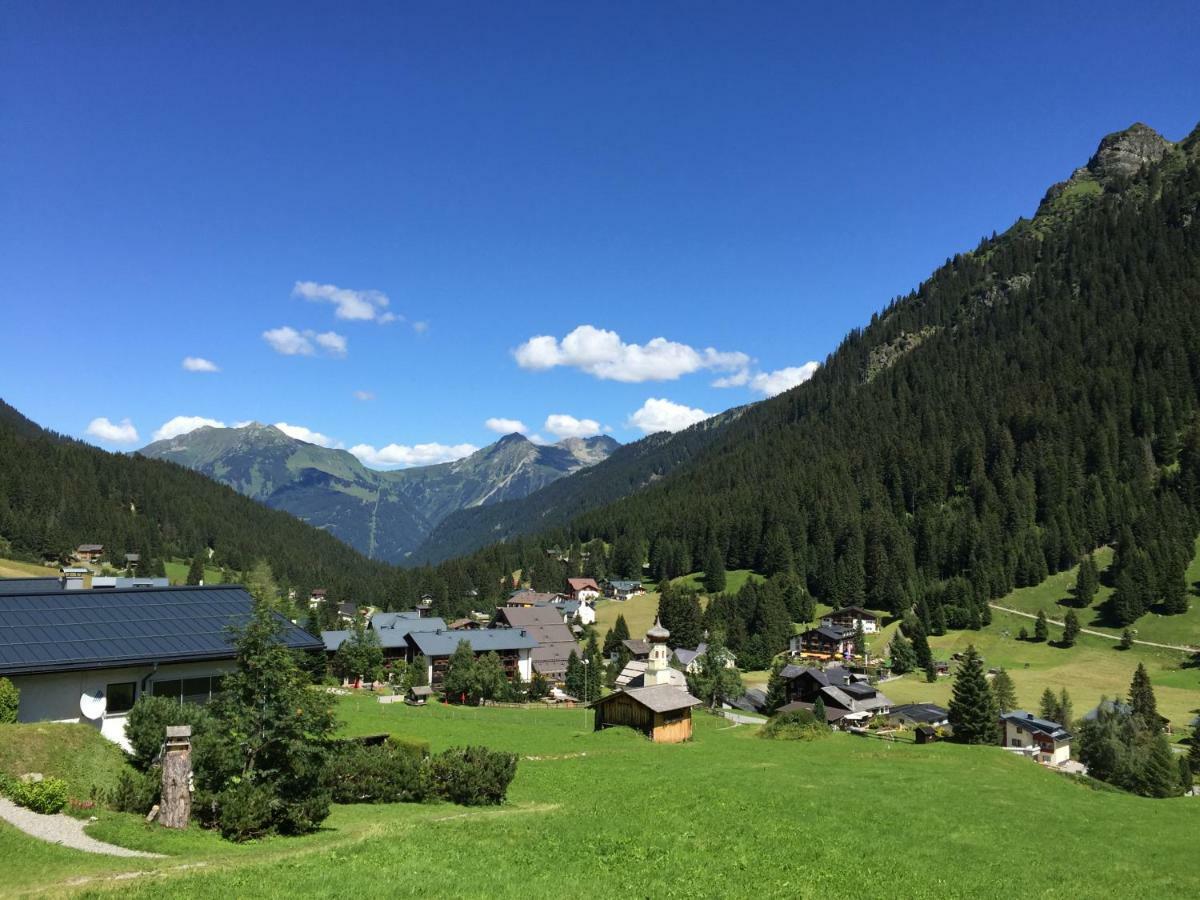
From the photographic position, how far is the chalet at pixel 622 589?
7151 inches

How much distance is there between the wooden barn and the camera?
5594 centimetres

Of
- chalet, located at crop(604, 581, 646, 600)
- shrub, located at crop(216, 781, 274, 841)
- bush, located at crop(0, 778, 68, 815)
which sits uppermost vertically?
bush, located at crop(0, 778, 68, 815)

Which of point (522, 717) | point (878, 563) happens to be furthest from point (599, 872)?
point (878, 563)

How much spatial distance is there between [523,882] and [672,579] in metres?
171

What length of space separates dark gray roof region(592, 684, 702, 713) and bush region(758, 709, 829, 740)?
739cm

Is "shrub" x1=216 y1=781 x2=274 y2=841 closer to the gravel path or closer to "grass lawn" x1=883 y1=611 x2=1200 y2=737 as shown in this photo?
the gravel path

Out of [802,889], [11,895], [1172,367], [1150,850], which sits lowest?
[1150,850]

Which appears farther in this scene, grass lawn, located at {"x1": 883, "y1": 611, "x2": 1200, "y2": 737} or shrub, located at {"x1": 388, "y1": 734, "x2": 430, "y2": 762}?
grass lawn, located at {"x1": 883, "y1": 611, "x2": 1200, "y2": 737}

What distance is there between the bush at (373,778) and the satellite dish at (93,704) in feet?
35.1

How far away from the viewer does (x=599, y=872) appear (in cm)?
1956

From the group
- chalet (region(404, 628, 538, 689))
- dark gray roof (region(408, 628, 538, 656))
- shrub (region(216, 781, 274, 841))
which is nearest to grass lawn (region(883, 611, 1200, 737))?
chalet (region(404, 628, 538, 689))

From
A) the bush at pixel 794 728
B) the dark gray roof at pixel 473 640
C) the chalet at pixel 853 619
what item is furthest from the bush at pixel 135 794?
the chalet at pixel 853 619

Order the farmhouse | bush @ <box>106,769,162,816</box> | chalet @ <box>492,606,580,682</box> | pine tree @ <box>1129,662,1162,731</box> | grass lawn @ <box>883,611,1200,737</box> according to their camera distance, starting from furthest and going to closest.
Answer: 1. chalet @ <box>492,606,580,682</box>
2. grass lawn @ <box>883,611,1200,737</box>
3. pine tree @ <box>1129,662,1162,731</box>
4. the farmhouse
5. bush @ <box>106,769,162,816</box>

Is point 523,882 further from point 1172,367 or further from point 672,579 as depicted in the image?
point 1172,367
